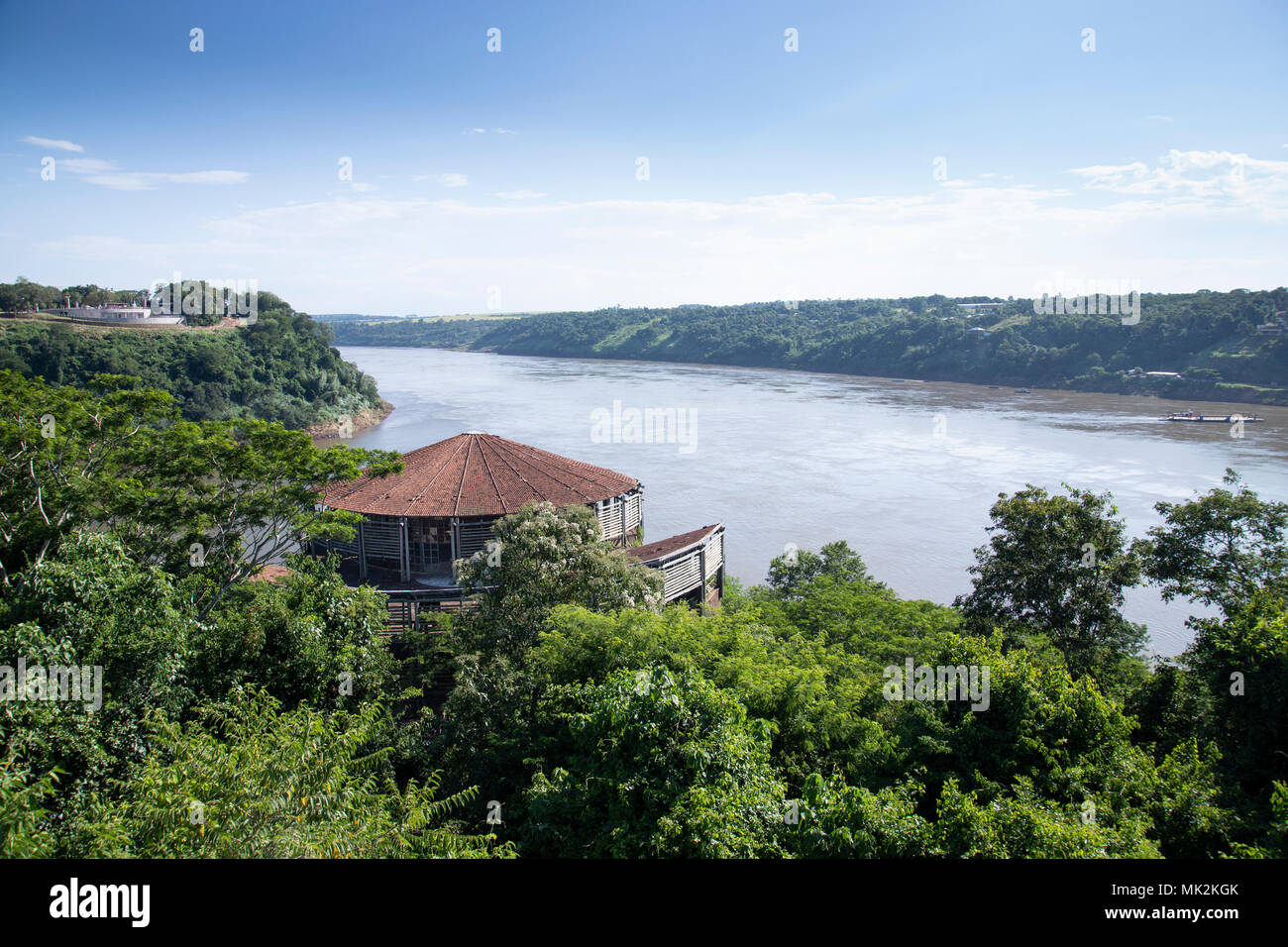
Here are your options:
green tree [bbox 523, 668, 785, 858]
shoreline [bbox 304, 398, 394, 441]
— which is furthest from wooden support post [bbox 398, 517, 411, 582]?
shoreline [bbox 304, 398, 394, 441]

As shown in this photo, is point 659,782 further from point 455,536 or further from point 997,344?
point 997,344

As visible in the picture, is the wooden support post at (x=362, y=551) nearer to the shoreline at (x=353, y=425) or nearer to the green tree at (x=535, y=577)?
the green tree at (x=535, y=577)

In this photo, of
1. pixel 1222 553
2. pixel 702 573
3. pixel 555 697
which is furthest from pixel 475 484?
pixel 1222 553

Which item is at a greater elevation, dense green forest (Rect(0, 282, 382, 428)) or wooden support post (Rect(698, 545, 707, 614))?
dense green forest (Rect(0, 282, 382, 428))

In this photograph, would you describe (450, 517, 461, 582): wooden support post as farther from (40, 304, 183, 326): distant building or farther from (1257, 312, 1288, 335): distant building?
(1257, 312, 1288, 335): distant building
